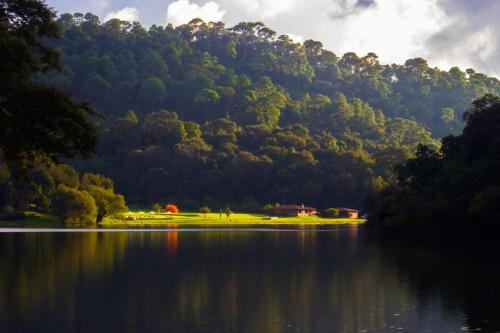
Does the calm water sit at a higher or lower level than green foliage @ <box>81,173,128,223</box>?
lower

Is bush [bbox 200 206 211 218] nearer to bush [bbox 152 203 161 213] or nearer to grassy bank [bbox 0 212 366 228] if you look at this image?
grassy bank [bbox 0 212 366 228]

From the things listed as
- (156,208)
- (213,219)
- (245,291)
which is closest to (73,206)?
(213,219)

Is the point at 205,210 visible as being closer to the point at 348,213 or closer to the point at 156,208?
the point at 156,208

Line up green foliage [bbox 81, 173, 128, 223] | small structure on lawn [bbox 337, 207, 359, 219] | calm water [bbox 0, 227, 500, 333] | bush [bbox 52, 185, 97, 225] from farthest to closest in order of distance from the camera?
small structure on lawn [bbox 337, 207, 359, 219] < green foliage [bbox 81, 173, 128, 223] < bush [bbox 52, 185, 97, 225] < calm water [bbox 0, 227, 500, 333]

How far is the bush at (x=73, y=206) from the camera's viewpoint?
108 meters

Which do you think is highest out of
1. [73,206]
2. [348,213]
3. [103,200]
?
[103,200]

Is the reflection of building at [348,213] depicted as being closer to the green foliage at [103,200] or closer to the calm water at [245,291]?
the green foliage at [103,200]

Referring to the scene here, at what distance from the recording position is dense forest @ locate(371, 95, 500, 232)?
72.0 metres

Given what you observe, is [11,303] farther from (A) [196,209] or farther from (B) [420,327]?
(A) [196,209]

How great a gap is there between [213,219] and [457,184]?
2546 inches

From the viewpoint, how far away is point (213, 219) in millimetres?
135500

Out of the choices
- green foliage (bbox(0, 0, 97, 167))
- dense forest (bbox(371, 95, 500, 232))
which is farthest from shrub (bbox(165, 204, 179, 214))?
green foliage (bbox(0, 0, 97, 167))

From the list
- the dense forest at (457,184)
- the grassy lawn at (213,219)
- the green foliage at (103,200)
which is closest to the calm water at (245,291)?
the dense forest at (457,184)

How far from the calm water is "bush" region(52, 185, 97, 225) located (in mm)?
55986
